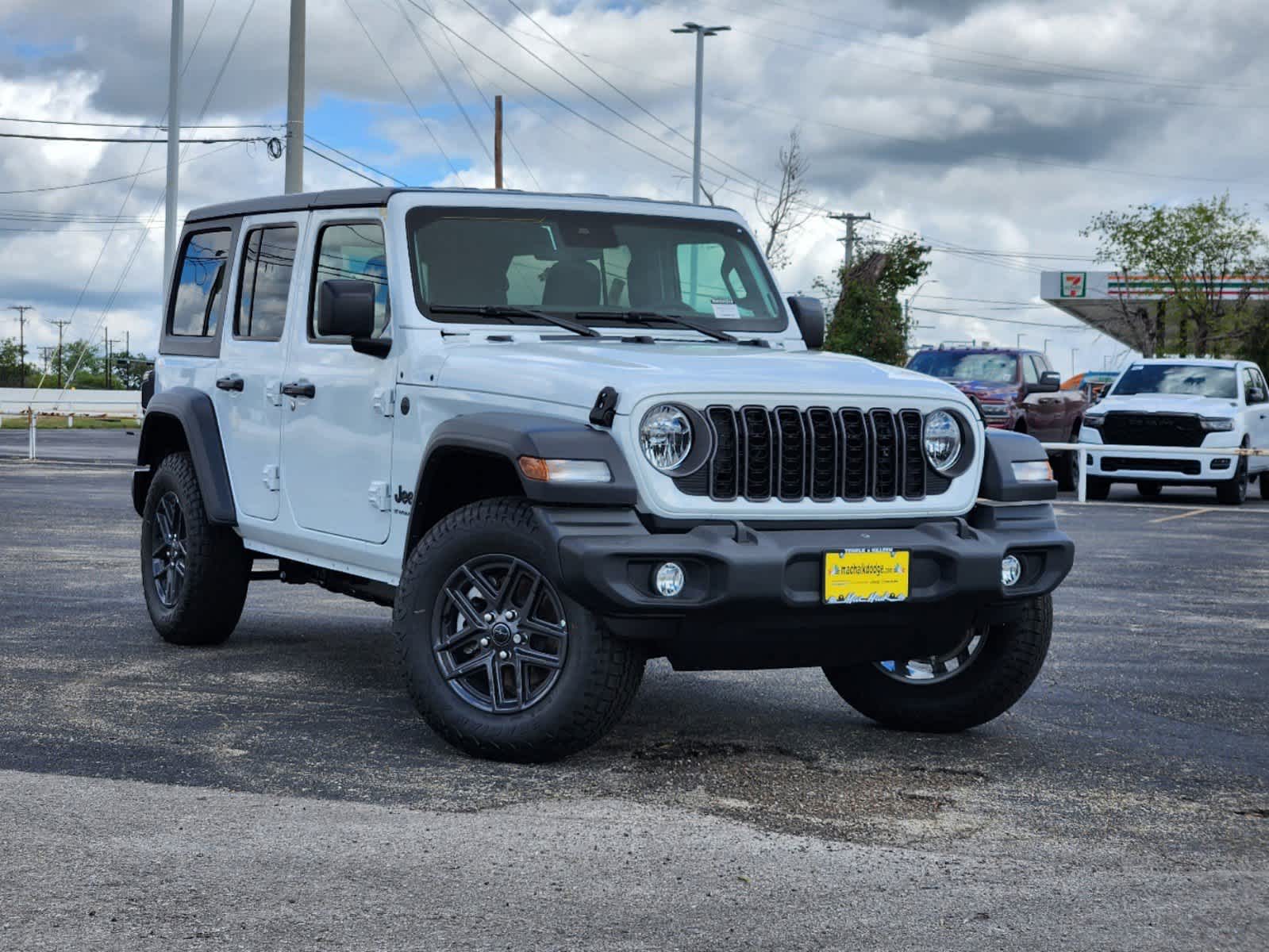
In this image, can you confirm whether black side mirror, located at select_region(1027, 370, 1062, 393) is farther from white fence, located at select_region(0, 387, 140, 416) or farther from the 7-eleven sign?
the 7-eleven sign

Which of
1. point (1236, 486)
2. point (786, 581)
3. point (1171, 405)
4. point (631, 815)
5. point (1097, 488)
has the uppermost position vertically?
point (1171, 405)

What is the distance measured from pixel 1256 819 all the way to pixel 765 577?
171 centimetres

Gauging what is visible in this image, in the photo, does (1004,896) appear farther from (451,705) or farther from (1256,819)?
(451,705)

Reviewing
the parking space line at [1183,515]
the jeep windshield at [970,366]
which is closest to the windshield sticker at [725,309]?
the parking space line at [1183,515]

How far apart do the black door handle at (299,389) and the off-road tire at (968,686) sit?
2.44 m

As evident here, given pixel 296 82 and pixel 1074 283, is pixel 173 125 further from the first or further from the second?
pixel 1074 283

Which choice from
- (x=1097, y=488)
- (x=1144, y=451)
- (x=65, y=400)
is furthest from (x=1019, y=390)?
(x=65, y=400)

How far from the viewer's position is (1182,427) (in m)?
23.0

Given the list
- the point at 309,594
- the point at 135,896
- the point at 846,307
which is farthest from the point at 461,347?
the point at 846,307

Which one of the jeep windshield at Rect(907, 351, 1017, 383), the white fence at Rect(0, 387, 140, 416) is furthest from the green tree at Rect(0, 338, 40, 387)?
the jeep windshield at Rect(907, 351, 1017, 383)

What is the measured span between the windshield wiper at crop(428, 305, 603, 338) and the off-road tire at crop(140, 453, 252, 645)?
6.70 ft

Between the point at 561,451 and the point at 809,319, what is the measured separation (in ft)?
8.04

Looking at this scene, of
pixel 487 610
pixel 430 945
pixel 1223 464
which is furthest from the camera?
pixel 1223 464

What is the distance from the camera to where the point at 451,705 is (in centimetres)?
629
